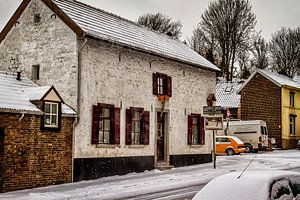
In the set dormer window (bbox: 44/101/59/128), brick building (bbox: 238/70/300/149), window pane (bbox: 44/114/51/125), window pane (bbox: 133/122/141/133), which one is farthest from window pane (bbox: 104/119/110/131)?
brick building (bbox: 238/70/300/149)

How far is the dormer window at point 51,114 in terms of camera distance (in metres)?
18.4

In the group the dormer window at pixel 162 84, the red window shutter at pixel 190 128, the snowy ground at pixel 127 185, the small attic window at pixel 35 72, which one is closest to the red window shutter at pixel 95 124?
the snowy ground at pixel 127 185

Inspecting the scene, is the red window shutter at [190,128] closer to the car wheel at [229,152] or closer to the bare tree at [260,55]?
the car wheel at [229,152]

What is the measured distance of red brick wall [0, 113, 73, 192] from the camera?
1681 centimetres

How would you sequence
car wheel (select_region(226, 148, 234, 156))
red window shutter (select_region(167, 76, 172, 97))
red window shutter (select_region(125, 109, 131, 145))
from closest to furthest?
1. red window shutter (select_region(125, 109, 131, 145))
2. red window shutter (select_region(167, 76, 172, 97))
3. car wheel (select_region(226, 148, 234, 156))

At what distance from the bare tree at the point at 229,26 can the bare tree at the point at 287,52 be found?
8.60 metres

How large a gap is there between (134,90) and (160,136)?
338cm

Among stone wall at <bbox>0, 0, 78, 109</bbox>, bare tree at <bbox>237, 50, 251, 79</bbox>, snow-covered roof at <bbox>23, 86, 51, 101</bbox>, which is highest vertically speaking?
bare tree at <bbox>237, 50, 251, 79</bbox>

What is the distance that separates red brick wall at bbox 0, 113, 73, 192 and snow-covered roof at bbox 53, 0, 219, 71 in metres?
4.56

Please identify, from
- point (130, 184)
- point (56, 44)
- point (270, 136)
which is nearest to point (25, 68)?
point (56, 44)

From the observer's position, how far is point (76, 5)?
2341 centimetres

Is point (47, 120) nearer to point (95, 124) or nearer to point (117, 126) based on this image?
point (95, 124)

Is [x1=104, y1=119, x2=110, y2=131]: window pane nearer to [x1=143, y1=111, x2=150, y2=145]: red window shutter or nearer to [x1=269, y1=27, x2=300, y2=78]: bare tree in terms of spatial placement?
[x1=143, y1=111, x2=150, y2=145]: red window shutter

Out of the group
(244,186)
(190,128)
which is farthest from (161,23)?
(244,186)
